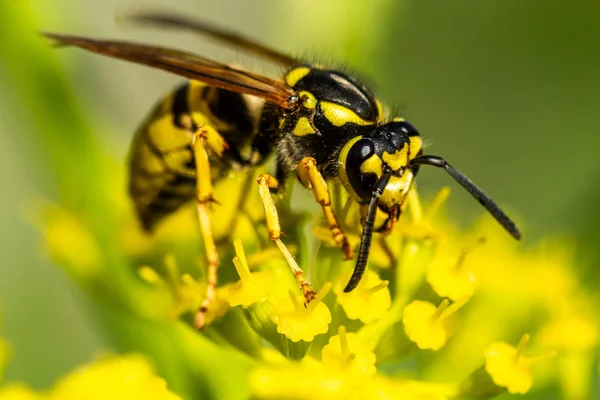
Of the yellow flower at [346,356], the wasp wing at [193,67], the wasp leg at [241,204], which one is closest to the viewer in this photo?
the yellow flower at [346,356]

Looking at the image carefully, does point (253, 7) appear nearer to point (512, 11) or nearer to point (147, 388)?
point (512, 11)

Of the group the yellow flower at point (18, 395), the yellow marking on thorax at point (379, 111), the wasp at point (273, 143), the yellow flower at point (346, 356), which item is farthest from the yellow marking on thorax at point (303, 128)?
the yellow flower at point (18, 395)

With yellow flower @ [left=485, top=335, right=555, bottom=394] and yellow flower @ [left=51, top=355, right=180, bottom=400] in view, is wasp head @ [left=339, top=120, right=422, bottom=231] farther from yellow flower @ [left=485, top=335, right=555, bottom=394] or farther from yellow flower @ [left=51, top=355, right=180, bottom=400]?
yellow flower @ [left=51, top=355, right=180, bottom=400]

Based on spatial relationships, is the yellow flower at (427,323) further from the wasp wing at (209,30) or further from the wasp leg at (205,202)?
the wasp wing at (209,30)

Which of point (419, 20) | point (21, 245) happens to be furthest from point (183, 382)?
point (419, 20)

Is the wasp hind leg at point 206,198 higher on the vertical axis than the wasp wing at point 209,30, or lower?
lower

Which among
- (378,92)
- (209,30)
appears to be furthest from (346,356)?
(209,30)

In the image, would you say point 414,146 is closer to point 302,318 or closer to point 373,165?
point 373,165
